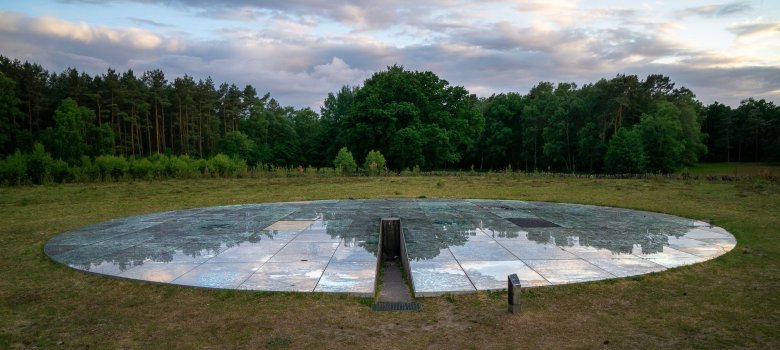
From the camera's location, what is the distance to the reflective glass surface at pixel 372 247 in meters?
6.27

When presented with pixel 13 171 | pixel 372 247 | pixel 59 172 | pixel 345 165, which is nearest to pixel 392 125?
pixel 345 165

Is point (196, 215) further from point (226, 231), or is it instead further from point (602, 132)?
point (602, 132)

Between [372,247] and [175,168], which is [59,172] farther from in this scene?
[372,247]

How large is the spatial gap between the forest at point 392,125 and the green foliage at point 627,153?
0.33ft

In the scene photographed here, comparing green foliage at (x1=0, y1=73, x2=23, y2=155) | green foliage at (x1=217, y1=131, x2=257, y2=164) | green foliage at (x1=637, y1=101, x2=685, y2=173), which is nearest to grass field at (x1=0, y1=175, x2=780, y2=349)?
green foliage at (x1=637, y1=101, x2=685, y2=173)

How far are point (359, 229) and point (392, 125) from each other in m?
33.7

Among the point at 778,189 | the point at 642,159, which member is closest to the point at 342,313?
the point at 778,189

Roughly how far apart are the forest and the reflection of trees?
48.9 feet

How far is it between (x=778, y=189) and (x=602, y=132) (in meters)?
35.4

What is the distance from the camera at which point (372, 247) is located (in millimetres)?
7977

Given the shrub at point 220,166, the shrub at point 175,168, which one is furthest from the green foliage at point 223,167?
the shrub at point 175,168

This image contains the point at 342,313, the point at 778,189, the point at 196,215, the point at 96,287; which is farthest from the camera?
the point at 778,189

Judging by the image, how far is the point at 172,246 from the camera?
27.3ft

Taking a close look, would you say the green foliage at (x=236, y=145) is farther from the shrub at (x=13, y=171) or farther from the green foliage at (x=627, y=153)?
the green foliage at (x=627, y=153)
